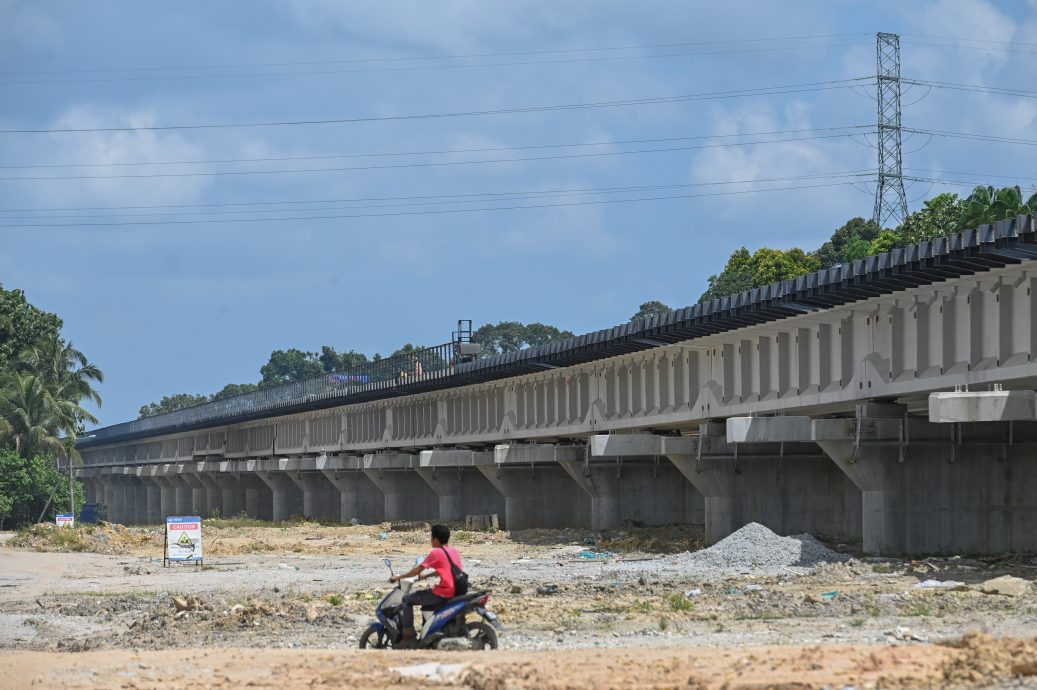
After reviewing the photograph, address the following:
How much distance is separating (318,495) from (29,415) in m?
20.0

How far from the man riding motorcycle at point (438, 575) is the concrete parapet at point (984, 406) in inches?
523

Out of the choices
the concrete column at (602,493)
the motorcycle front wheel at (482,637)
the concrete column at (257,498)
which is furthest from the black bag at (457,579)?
the concrete column at (257,498)

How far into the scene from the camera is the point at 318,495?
85.8 metres

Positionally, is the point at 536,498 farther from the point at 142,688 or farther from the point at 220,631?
the point at 142,688

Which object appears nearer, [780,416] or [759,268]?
[780,416]

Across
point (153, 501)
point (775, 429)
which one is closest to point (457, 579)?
point (775, 429)

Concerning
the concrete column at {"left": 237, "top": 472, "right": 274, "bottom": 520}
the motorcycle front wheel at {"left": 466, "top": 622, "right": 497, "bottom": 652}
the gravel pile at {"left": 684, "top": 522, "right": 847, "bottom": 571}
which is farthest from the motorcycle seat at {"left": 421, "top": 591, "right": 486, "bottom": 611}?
the concrete column at {"left": 237, "top": 472, "right": 274, "bottom": 520}

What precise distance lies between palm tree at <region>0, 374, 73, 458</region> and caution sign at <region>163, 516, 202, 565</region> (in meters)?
55.2

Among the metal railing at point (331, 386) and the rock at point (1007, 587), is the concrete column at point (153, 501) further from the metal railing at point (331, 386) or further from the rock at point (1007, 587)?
the rock at point (1007, 587)

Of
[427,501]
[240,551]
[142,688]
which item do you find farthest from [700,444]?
[427,501]

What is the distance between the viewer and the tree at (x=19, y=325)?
107 meters

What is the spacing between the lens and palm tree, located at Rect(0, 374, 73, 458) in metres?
91.6

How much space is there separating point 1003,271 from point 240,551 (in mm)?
28225

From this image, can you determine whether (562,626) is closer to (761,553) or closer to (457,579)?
(457,579)
